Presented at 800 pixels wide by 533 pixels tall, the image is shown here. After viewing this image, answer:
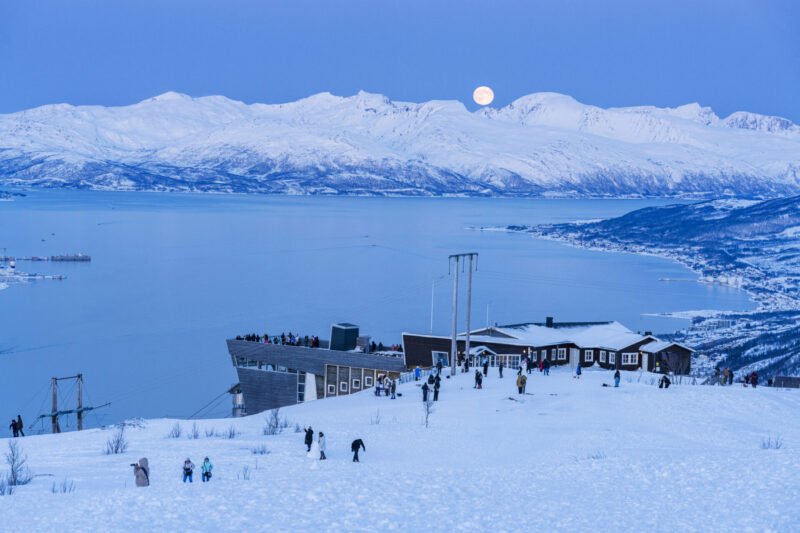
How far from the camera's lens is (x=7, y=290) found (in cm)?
8950

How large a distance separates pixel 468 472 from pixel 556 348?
24.0 m

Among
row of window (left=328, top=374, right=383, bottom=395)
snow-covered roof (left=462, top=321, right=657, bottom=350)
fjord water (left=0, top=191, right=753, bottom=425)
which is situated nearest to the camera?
row of window (left=328, top=374, right=383, bottom=395)

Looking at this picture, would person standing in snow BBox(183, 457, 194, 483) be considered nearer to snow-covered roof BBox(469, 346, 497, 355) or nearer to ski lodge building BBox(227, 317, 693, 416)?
ski lodge building BBox(227, 317, 693, 416)

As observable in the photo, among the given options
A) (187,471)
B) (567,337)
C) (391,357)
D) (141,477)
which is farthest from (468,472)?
(567,337)

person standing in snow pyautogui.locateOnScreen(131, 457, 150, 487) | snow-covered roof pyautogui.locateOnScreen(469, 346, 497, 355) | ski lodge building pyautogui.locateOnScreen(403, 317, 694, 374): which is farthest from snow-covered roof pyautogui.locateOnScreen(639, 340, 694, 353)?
person standing in snow pyautogui.locateOnScreen(131, 457, 150, 487)

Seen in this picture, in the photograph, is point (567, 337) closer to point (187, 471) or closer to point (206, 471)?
point (206, 471)

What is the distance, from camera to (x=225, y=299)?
85.3m

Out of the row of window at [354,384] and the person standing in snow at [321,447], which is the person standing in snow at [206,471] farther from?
the row of window at [354,384]

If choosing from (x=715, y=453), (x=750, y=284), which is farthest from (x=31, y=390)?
(x=750, y=284)

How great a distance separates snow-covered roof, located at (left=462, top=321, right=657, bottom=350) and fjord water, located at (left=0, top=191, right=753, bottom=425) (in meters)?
17.3

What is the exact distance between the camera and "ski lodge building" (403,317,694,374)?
38750mm

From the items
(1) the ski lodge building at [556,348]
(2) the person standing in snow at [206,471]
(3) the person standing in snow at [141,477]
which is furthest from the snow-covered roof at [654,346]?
(3) the person standing in snow at [141,477]

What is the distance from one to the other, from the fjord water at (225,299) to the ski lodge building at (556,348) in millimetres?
14910

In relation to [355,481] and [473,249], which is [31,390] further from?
[473,249]
